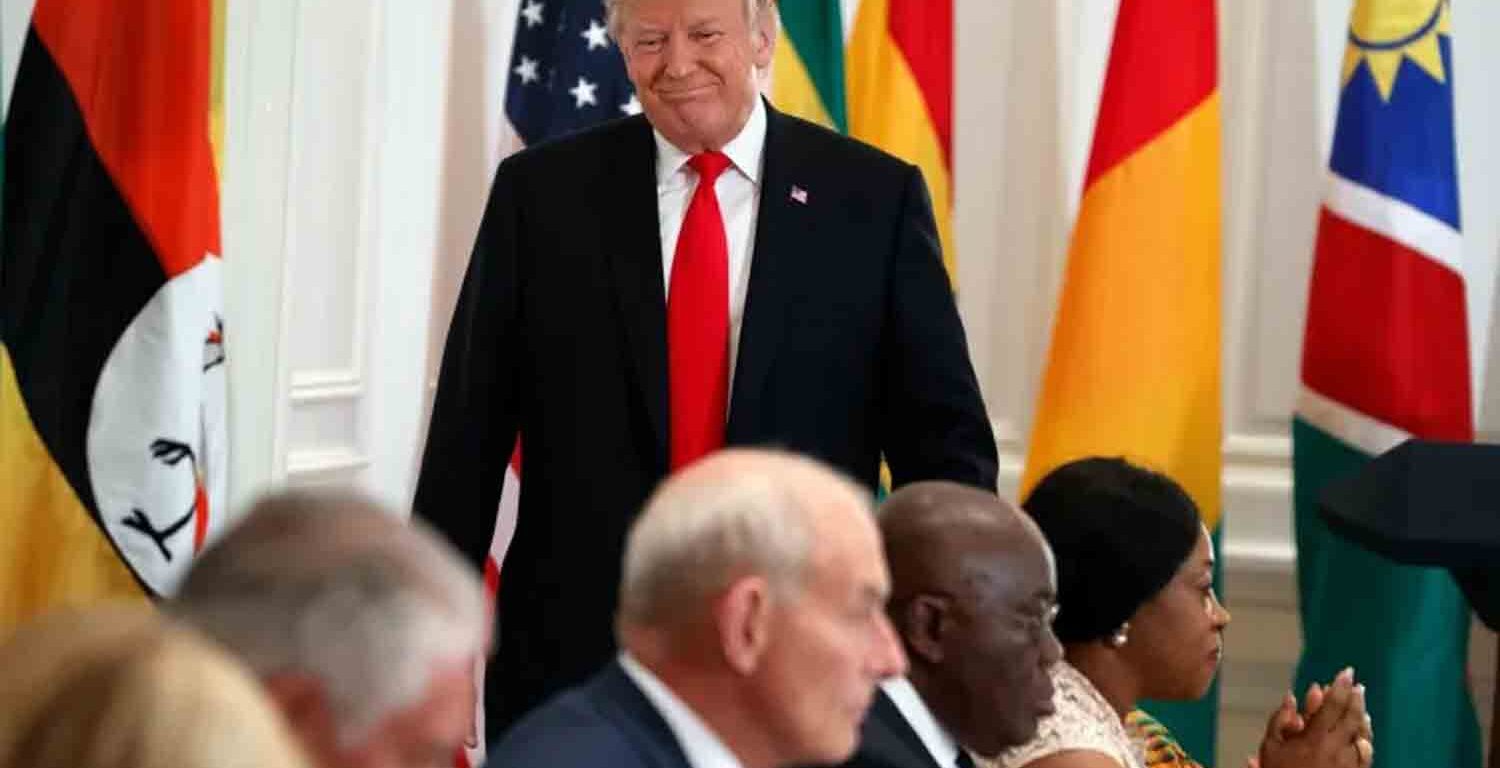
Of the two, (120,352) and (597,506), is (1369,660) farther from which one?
(120,352)

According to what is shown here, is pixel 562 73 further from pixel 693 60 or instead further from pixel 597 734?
pixel 597 734

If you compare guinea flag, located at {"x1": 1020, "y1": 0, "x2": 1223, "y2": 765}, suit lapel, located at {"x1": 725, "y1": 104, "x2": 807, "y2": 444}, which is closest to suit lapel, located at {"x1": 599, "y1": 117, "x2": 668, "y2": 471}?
suit lapel, located at {"x1": 725, "y1": 104, "x2": 807, "y2": 444}

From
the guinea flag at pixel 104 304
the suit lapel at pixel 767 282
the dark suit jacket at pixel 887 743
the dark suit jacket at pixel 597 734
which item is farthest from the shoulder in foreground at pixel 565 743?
the guinea flag at pixel 104 304

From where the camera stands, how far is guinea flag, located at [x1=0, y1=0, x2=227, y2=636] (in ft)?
11.2

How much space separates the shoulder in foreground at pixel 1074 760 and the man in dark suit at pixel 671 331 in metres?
0.63

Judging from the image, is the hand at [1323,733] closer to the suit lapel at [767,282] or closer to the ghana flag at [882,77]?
the suit lapel at [767,282]

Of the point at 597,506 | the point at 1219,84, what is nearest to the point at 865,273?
the point at 597,506

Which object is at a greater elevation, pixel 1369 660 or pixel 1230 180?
pixel 1230 180

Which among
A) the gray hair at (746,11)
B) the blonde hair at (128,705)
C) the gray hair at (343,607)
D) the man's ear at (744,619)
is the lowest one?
the man's ear at (744,619)

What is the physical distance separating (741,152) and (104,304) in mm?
984

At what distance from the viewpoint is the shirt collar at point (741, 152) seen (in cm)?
332

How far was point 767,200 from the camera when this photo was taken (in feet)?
10.8

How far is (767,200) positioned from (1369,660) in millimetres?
1975

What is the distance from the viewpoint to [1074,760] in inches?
104
